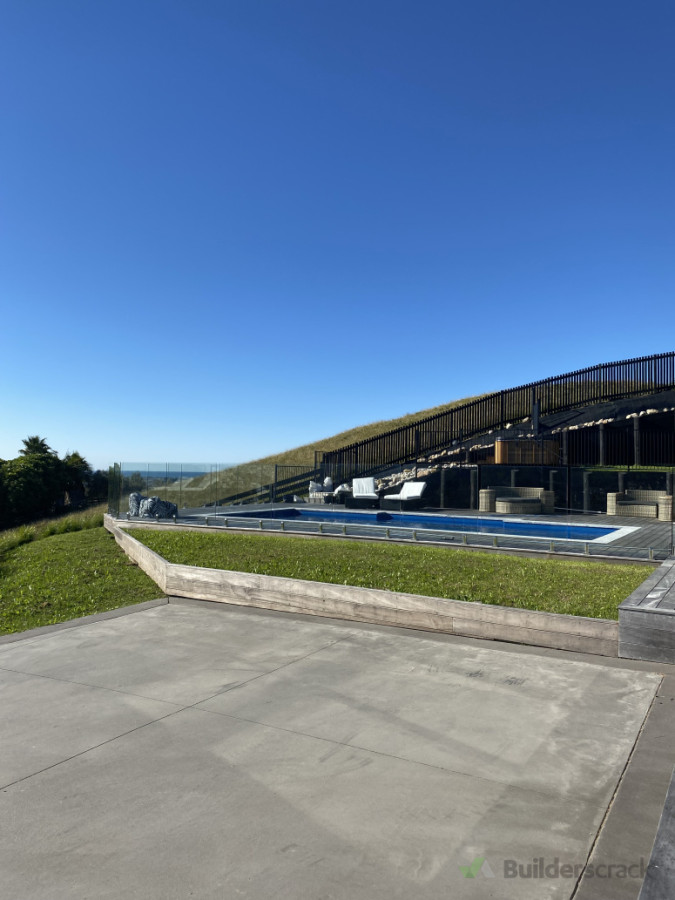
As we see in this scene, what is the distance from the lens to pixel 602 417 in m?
23.3

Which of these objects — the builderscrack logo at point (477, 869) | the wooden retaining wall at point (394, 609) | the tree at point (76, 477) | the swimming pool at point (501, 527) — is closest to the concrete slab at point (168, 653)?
the wooden retaining wall at point (394, 609)

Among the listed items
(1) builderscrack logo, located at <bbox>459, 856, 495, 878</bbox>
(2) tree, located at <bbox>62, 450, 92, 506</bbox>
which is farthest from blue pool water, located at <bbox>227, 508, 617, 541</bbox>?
(2) tree, located at <bbox>62, 450, 92, 506</bbox>

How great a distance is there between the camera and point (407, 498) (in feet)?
64.6

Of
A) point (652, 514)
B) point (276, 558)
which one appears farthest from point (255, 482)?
point (652, 514)

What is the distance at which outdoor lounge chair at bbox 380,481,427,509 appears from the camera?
1941 cm

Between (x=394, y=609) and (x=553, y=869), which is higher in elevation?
(x=394, y=609)

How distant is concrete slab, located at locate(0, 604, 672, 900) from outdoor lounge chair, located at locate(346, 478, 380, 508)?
13.6m

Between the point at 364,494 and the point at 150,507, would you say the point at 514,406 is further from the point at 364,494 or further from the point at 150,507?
the point at 150,507

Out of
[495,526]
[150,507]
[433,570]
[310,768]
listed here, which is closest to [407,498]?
[495,526]

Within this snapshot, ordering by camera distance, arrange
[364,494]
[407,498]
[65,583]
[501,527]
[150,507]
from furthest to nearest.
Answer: [364,494]
[407,498]
[150,507]
[501,527]
[65,583]

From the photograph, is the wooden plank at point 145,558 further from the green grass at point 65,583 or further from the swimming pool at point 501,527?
the swimming pool at point 501,527

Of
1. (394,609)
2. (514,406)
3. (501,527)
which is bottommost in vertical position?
(394,609)

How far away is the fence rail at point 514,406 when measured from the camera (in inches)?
944

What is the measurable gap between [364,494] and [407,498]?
1.94 m
